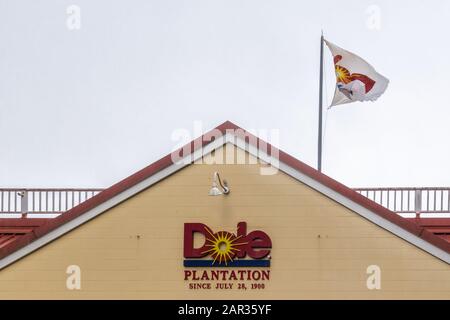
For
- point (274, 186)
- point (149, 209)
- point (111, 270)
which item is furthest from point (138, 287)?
point (274, 186)

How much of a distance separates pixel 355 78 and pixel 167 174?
333 inches

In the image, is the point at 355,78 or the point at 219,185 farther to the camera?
the point at 355,78

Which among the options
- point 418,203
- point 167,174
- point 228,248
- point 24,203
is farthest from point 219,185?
point 24,203

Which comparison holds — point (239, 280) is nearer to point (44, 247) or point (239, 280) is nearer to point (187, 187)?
point (187, 187)

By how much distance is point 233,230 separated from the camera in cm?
1574

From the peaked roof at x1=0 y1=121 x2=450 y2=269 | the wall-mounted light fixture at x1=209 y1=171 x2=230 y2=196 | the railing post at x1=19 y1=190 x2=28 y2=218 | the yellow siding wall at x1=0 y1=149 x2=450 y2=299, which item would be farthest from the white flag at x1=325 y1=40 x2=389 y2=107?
the railing post at x1=19 y1=190 x2=28 y2=218

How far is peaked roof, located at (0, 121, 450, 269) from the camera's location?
15.6m

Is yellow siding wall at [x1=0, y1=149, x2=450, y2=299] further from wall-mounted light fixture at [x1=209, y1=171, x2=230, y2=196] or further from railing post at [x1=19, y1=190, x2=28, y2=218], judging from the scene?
railing post at [x1=19, y1=190, x2=28, y2=218]

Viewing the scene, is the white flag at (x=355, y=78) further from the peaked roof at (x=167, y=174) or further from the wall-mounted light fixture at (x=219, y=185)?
the wall-mounted light fixture at (x=219, y=185)

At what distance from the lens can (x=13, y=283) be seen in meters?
16.0

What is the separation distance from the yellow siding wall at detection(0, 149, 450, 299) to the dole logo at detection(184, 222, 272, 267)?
0.55 feet

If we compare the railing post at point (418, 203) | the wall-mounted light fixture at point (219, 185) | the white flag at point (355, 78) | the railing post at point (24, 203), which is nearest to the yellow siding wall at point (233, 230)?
the wall-mounted light fixture at point (219, 185)

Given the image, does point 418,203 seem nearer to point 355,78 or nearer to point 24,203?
point 355,78
